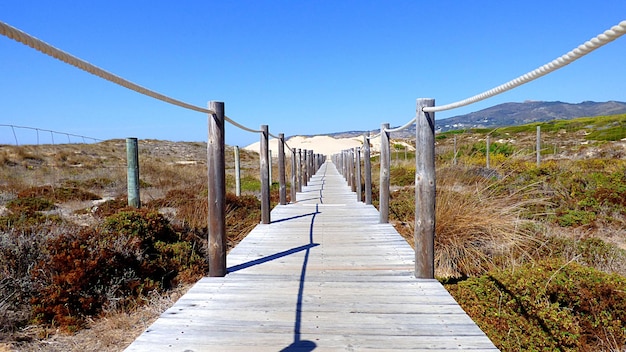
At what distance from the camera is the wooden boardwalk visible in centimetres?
227

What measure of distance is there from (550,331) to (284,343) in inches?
85.8

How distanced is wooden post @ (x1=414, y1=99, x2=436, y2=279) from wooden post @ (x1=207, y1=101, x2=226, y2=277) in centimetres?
155

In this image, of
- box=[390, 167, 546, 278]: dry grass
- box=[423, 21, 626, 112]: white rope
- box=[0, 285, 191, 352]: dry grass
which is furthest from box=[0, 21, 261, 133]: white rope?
box=[390, 167, 546, 278]: dry grass

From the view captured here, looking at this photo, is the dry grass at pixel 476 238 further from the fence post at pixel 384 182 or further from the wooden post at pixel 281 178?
the wooden post at pixel 281 178

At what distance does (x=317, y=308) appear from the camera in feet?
9.07

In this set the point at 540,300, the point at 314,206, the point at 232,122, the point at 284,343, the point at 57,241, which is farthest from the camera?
the point at 314,206

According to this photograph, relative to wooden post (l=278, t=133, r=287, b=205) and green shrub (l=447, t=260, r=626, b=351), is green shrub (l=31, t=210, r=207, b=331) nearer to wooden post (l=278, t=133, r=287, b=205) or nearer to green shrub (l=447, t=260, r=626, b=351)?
green shrub (l=447, t=260, r=626, b=351)

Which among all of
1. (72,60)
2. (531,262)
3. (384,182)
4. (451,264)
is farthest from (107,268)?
(531,262)

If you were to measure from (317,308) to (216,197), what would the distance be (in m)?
1.26

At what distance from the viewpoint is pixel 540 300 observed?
142 inches

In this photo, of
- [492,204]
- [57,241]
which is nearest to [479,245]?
[492,204]

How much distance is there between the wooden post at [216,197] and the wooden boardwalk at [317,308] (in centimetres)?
16

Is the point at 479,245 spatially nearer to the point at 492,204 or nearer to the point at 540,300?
the point at 492,204

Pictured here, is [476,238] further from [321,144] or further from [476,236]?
[321,144]
